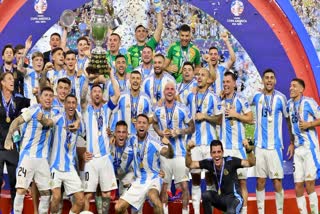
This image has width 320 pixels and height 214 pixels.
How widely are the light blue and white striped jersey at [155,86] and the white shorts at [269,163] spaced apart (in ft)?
4.44

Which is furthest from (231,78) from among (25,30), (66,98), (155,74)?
(25,30)

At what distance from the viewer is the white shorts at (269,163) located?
11.2 metres

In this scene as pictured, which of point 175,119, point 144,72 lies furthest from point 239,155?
point 144,72

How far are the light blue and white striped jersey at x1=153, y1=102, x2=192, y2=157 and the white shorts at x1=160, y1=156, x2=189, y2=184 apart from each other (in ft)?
0.27

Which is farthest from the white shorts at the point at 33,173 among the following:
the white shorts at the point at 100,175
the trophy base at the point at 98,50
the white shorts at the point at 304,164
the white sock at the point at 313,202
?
the white sock at the point at 313,202

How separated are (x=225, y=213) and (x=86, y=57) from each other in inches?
110

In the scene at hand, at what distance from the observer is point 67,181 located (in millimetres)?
10867

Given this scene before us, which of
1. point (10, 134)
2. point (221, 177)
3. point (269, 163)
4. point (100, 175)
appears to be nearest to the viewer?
point (221, 177)

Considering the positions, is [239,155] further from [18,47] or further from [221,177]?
[18,47]

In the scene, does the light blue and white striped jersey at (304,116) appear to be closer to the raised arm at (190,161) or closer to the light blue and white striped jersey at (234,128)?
the light blue and white striped jersey at (234,128)

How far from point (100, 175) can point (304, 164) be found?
2.38 metres

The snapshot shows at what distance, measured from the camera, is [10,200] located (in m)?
11.5

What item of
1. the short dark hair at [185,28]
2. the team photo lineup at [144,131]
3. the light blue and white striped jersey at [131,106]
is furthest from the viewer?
the short dark hair at [185,28]

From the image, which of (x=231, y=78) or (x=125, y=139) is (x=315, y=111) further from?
(x=125, y=139)
